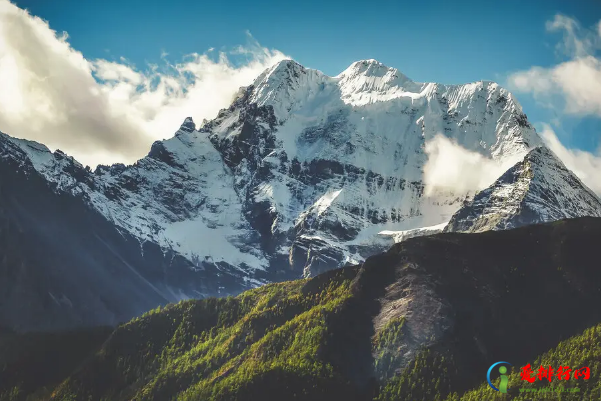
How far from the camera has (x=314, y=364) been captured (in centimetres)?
19988

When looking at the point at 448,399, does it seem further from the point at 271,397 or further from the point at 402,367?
the point at 271,397

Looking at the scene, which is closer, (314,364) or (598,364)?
(598,364)

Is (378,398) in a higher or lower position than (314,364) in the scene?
lower

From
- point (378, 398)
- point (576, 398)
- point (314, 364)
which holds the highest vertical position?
point (314, 364)

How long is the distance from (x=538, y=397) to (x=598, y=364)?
1669cm

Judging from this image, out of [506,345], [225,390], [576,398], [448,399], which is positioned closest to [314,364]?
[225,390]

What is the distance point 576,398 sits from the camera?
169500mm

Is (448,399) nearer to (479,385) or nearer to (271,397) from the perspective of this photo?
(479,385)

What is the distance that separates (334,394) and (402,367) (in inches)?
693

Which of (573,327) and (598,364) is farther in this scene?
(573,327)

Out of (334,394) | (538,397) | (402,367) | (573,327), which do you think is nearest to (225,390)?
(334,394)

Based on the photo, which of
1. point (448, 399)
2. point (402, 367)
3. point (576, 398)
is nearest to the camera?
point (576, 398)

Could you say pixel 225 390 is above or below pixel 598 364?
above

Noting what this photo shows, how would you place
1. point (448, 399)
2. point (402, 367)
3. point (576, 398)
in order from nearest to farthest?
point (576, 398) < point (448, 399) < point (402, 367)
